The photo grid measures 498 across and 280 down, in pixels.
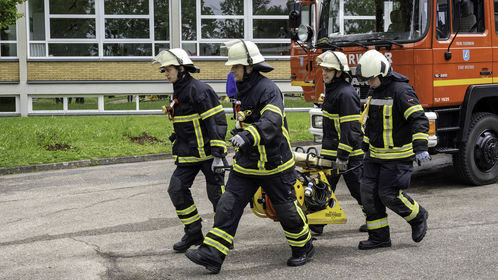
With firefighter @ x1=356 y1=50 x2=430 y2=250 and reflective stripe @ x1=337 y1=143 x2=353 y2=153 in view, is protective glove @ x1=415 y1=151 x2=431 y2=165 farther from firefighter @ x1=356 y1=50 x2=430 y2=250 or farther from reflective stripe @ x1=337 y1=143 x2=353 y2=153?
reflective stripe @ x1=337 y1=143 x2=353 y2=153

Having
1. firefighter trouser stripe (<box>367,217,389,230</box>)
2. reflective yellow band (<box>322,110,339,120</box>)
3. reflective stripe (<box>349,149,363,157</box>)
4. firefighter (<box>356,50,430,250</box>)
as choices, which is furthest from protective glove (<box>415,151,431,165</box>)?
reflective yellow band (<box>322,110,339,120</box>)

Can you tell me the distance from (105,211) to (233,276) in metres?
3.23

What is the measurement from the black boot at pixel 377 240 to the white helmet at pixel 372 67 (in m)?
1.43

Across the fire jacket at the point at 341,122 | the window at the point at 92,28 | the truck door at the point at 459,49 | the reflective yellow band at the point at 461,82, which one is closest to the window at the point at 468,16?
the truck door at the point at 459,49

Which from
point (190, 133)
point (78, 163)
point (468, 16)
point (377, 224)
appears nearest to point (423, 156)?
point (377, 224)

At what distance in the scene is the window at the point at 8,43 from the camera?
21484mm

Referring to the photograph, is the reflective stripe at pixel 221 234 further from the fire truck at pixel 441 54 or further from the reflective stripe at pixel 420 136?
the fire truck at pixel 441 54

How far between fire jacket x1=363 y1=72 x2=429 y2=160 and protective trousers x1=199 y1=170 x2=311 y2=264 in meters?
1.12

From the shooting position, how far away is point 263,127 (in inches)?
202

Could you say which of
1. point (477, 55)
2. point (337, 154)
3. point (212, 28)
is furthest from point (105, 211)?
point (212, 28)

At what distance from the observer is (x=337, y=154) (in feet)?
21.0

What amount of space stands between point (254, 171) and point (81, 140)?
9.50 meters

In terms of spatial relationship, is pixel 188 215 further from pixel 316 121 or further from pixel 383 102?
pixel 316 121

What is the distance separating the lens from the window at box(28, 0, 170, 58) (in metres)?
21.5
